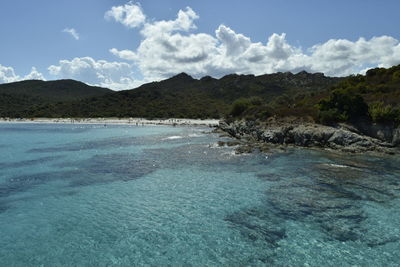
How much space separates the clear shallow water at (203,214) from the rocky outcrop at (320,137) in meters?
8.34

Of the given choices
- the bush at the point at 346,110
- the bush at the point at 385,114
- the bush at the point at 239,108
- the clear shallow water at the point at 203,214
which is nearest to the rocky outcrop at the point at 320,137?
the bush at the point at 346,110

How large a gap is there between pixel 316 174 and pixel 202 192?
13.6m

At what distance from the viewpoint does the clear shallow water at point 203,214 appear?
538 inches

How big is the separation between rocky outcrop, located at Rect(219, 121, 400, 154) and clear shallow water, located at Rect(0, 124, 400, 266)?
27.3 ft

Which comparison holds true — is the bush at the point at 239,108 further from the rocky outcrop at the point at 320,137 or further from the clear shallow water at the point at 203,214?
the clear shallow water at the point at 203,214

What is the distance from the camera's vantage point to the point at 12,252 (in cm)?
1403

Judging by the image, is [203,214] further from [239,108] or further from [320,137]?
[239,108]

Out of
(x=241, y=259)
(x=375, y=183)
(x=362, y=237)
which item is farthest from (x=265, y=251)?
(x=375, y=183)

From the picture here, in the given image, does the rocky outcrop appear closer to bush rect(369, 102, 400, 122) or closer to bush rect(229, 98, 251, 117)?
bush rect(369, 102, 400, 122)

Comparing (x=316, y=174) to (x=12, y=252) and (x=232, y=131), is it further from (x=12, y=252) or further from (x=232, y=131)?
(x=232, y=131)

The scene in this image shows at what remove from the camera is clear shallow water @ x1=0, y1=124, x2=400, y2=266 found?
13.7 metres

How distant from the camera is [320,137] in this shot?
47.3 metres

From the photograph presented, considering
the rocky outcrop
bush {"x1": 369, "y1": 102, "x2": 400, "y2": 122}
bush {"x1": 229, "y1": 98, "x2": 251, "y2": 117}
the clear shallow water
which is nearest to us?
the clear shallow water

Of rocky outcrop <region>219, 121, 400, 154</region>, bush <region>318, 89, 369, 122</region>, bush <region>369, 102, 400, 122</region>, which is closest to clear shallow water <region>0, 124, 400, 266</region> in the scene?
rocky outcrop <region>219, 121, 400, 154</region>
